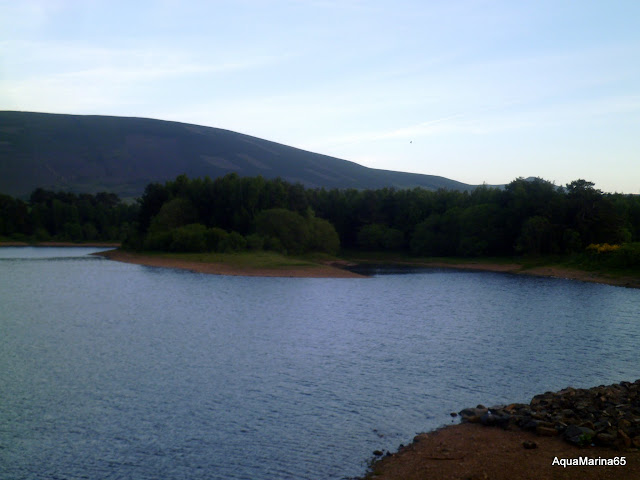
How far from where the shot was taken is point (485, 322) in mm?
28203

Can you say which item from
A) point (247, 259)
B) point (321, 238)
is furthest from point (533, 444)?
point (321, 238)

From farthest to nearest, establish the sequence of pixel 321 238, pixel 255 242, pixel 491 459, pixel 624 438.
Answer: pixel 321 238
pixel 255 242
pixel 624 438
pixel 491 459

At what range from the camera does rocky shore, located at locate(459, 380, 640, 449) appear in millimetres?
11891

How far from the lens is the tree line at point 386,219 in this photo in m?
66.1

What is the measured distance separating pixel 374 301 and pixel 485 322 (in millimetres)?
9343

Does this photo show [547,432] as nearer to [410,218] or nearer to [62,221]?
[410,218]

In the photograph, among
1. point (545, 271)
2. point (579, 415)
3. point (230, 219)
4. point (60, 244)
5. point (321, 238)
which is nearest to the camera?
point (579, 415)

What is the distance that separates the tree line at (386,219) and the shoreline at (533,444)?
44818mm

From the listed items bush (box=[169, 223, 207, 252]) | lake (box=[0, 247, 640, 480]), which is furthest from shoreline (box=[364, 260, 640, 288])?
bush (box=[169, 223, 207, 252])

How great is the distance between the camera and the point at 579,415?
13.2m

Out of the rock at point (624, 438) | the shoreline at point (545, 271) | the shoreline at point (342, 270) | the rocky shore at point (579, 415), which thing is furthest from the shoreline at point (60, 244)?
the rock at point (624, 438)

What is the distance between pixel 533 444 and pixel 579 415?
7.13 feet

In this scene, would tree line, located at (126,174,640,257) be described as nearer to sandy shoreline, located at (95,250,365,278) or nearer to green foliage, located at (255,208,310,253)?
green foliage, located at (255,208,310,253)

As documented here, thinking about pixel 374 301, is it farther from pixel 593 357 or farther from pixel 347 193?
pixel 347 193
